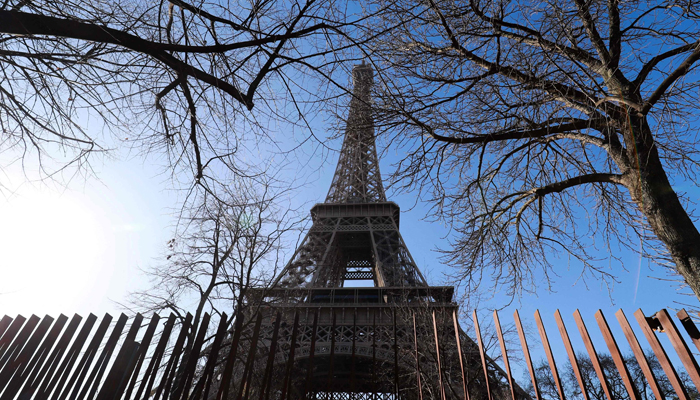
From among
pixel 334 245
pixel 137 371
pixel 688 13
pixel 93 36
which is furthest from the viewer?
pixel 334 245

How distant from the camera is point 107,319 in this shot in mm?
3273

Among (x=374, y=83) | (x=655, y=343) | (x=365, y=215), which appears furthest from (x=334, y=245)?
(x=655, y=343)

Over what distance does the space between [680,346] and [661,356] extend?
0.39 ft

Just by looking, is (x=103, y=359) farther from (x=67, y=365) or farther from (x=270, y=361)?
(x=270, y=361)

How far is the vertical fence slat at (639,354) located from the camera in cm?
200

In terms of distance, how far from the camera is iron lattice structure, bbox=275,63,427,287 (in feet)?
84.3

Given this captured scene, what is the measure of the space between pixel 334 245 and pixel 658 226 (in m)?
27.5

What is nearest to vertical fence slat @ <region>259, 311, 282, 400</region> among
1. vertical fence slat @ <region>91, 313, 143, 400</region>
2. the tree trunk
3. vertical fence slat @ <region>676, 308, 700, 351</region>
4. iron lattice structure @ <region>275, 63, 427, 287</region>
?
vertical fence slat @ <region>91, 313, 143, 400</region>

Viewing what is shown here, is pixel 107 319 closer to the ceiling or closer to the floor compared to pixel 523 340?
closer to the ceiling

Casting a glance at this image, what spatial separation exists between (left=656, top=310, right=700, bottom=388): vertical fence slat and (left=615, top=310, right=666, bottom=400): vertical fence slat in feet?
0.52

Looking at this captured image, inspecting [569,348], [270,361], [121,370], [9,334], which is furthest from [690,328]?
[9,334]

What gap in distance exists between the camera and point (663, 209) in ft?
11.1

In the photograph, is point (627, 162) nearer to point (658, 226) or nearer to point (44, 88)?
point (658, 226)

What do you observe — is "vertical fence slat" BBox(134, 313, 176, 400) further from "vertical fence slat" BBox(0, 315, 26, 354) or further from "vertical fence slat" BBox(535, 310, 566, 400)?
"vertical fence slat" BBox(535, 310, 566, 400)
